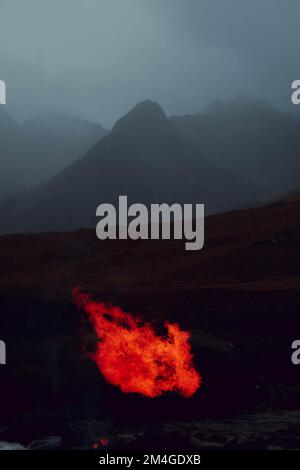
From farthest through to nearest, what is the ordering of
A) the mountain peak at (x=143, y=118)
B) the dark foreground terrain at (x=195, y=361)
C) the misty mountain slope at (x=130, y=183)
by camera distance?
the mountain peak at (x=143, y=118), the misty mountain slope at (x=130, y=183), the dark foreground terrain at (x=195, y=361)

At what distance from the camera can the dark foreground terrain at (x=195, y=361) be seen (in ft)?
62.1

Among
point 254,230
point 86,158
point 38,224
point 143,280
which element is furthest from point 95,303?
point 86,158

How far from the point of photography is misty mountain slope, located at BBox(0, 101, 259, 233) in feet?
467

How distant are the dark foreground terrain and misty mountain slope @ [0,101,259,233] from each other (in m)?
92.6

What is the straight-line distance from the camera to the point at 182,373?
2103 cm

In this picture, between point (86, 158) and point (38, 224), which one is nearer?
point (38, 224)

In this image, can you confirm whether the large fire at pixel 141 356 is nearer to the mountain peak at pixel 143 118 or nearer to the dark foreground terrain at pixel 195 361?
the dark foreground terrain at pixel 195 361

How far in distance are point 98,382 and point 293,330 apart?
13607 millimetres

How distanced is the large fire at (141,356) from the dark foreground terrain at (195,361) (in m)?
0.33

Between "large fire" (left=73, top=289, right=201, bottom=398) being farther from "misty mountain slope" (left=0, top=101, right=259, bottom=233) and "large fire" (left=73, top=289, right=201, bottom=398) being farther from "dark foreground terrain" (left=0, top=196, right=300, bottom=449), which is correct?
"misty mountain slope" (left=0, top=101, right=259, bottom=233)

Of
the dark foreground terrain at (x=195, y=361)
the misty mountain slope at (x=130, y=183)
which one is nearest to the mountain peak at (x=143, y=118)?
the misty mountain slope at (x=130, y=183)

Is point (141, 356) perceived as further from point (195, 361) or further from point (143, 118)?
point (143, 118)

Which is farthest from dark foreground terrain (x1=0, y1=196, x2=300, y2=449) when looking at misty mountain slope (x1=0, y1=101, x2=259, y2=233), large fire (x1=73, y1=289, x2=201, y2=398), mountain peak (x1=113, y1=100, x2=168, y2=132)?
mountain peak (x1=113, y1=100, x2=168, y2=132)
